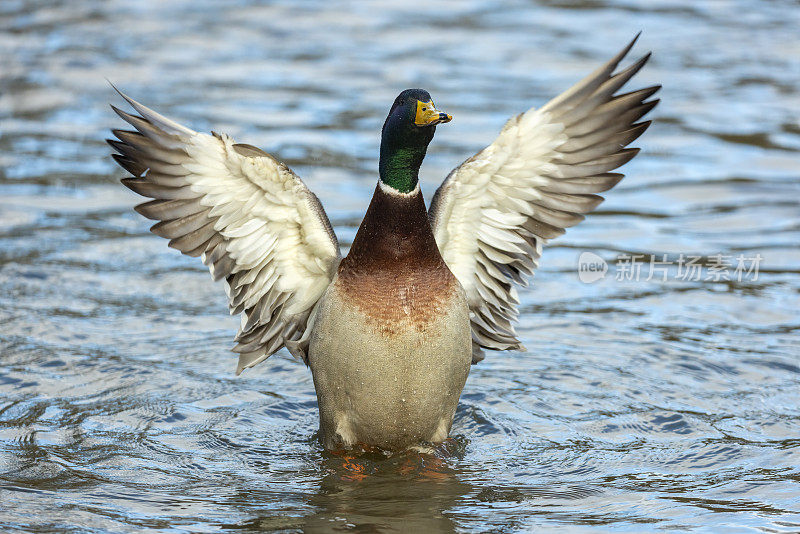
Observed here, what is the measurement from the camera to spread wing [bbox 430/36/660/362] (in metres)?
5.93

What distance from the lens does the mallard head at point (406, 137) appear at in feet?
18.0

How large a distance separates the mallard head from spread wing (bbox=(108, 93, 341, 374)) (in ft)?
1.34

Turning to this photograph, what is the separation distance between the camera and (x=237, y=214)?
572 cm

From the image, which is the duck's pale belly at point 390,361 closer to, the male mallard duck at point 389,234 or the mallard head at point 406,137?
the male mallard duck at point 389,234

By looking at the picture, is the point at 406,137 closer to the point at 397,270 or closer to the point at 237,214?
the point at 397,270

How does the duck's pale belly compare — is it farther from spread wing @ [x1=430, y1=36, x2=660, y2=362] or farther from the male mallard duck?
spread wing @ [x1=430, y1=36, x2=660, y2=362]

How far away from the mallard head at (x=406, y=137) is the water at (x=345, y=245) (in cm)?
149

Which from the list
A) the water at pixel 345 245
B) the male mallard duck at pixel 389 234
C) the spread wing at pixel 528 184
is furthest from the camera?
the spread wing at pixel 528 184

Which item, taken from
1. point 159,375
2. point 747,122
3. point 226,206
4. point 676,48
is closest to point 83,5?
point 676,48

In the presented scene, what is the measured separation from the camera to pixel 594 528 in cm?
509

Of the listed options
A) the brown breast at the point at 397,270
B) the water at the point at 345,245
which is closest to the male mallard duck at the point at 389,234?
the brown breast at the point at 397,270

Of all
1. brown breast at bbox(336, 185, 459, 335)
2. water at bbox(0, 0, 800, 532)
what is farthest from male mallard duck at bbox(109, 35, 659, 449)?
water at bbox(0, 0, 800, 532)

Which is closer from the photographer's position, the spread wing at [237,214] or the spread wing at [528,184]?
the spread wing at [237,214]

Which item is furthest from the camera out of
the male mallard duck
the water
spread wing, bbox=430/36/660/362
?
spread wing, bbox=430/36/660/362
